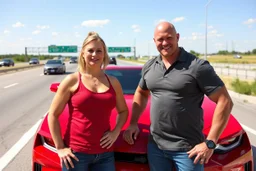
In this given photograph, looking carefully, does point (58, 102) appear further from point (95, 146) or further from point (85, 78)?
point (95, 146)

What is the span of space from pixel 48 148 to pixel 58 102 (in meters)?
0.71

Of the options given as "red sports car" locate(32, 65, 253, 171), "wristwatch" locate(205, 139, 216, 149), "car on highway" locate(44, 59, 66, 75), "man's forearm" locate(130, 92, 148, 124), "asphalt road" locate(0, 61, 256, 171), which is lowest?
"asphalt road" locate(0, 61, 256, 171)

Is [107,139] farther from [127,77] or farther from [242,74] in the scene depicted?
[242,74]

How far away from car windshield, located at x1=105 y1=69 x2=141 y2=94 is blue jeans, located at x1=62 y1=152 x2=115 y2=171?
7.28 feet

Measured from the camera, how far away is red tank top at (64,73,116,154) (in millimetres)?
2111

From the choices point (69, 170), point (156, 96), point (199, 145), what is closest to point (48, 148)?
point (69, 170)

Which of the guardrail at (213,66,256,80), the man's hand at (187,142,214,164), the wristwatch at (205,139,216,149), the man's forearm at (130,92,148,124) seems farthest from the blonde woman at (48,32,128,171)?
the guardrail at (213,66,256,80)

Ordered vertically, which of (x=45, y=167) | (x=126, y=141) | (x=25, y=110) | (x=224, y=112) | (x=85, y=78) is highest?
(x=85, y=78)

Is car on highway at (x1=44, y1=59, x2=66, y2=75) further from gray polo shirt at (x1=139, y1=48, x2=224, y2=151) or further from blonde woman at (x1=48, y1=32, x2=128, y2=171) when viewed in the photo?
gray polo shirt at (x1=139, y1=48, x2=224, y2=151)

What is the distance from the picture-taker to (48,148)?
104 inches

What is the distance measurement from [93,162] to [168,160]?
0.62m

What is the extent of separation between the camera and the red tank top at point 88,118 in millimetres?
2111

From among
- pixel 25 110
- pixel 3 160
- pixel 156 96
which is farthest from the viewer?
pixel 25 110

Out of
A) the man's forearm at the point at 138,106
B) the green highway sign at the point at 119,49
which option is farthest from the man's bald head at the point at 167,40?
the green highway sign at the point at 119,49
